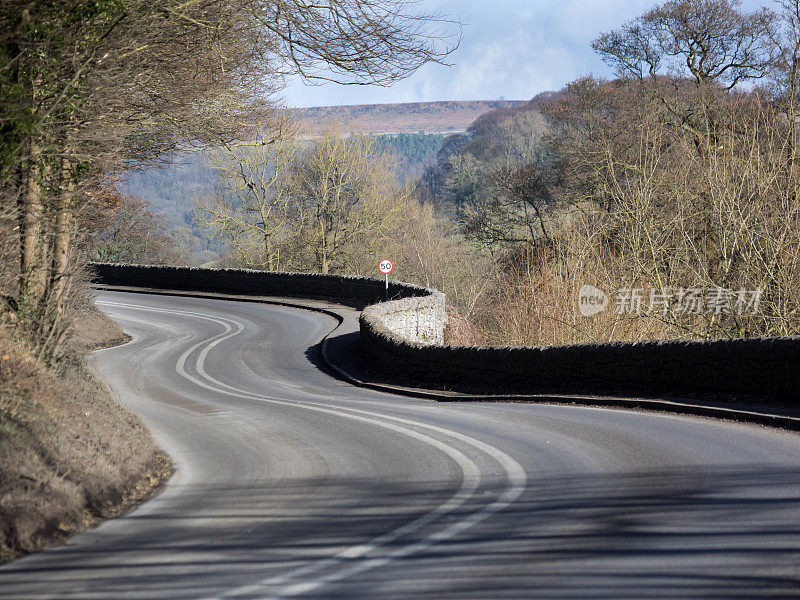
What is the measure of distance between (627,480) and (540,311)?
1576cm

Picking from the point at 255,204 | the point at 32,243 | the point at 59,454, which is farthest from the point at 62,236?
the point at 255,204

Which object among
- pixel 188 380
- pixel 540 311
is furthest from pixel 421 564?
pixel 540 311

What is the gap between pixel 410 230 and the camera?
64.3 metres

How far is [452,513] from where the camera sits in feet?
24.3

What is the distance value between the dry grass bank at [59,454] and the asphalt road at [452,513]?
1.09ft

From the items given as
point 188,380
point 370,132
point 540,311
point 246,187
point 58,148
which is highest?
point 370,132

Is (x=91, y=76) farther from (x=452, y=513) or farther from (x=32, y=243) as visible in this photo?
(x=452, y=513)

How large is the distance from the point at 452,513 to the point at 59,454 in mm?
4145

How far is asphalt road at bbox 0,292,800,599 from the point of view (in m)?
5.64

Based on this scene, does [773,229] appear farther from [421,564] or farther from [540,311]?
[421,564]

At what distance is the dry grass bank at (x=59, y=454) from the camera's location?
7.25 meters

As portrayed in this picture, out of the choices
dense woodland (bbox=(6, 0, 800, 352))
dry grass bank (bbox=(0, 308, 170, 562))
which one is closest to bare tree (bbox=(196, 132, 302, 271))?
dense woodland (bbox=(6, 0, 800, 352))

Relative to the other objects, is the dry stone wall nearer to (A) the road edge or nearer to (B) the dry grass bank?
(A) the road edge

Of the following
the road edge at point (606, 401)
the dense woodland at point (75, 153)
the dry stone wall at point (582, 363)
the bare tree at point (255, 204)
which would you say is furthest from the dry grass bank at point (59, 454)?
the bare tree at point (255, 204)
